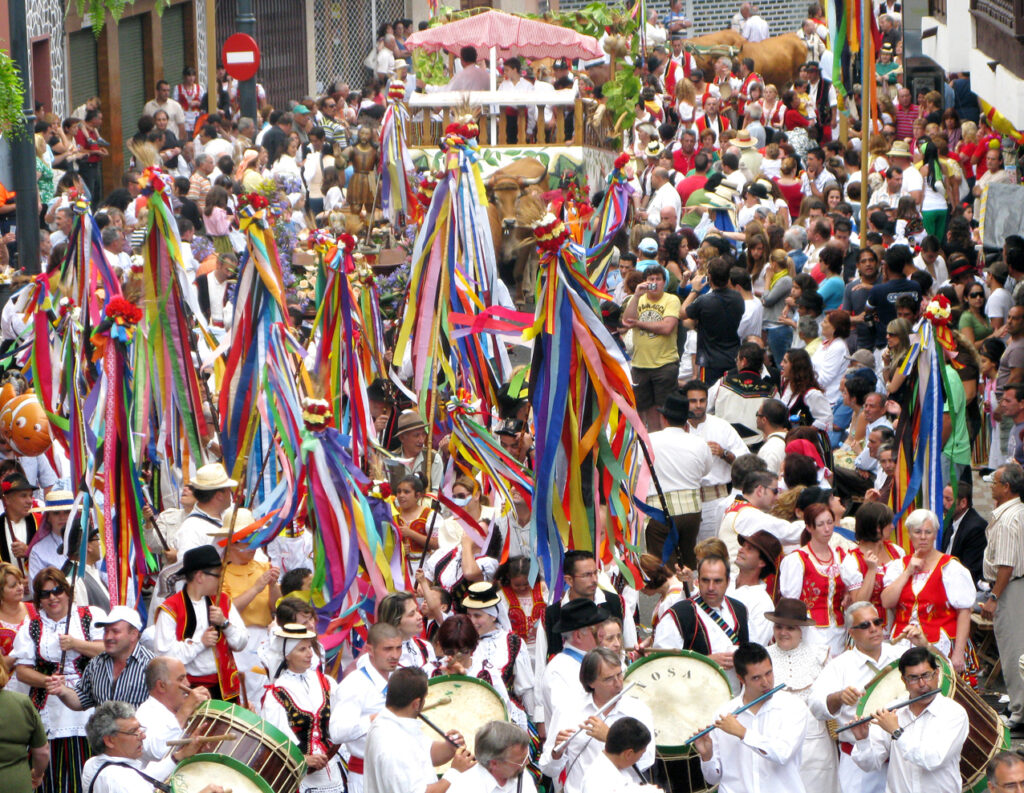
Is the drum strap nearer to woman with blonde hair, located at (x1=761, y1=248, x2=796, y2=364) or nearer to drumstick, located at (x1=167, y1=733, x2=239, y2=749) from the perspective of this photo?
drumstick, located at (x1=167, y1=733, x2=239, y2=749)

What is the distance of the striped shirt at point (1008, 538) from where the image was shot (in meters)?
8.92

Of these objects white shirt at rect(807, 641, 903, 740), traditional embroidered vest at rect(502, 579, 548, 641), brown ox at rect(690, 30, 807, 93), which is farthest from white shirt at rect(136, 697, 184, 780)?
brown ox at rect(690, 30, 807, 93)

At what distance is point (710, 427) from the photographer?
10.9 metres

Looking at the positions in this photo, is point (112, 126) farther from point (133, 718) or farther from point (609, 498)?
point (133, 718)

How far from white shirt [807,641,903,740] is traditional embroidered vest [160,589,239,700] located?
102 inches

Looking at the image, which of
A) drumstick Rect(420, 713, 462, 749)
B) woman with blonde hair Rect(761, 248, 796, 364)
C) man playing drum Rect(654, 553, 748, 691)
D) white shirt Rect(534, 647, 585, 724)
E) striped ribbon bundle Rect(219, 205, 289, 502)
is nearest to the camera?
drumstick Rect(420, 713, 462, 749)

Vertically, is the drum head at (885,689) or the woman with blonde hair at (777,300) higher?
the woman with blonde hair at (777,300)

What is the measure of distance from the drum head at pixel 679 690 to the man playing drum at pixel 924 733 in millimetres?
764

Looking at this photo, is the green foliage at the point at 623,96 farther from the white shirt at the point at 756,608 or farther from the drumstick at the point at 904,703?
the drumstick at the point at 904,703

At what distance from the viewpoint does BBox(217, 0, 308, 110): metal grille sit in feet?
107

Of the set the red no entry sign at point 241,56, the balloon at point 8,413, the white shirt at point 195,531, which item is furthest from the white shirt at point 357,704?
the red no entry sign at point 241,56

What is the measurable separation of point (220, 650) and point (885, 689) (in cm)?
295

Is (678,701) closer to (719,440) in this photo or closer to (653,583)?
(653,583)

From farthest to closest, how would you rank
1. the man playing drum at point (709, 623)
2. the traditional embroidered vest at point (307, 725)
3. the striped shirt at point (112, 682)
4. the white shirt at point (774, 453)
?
the white shirt at point (774, 453), the man playing drum at point (709, 623), the striped shirt at point (112, 682), the traditional embroidered vest at point (307, 725)
